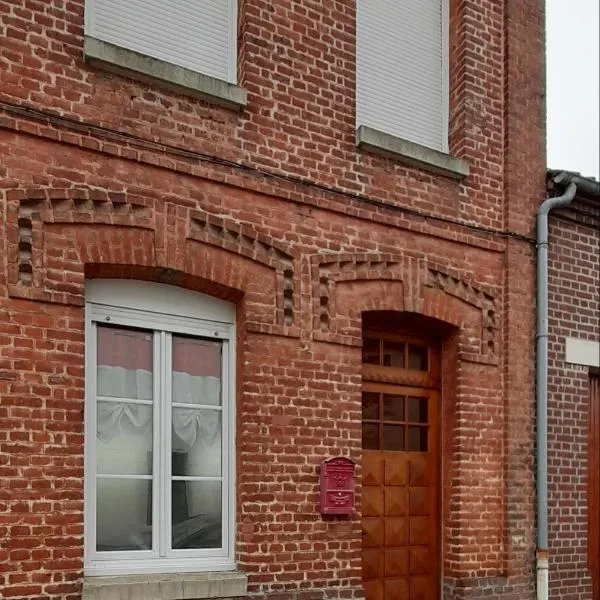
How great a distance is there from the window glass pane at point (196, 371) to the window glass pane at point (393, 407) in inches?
76.6

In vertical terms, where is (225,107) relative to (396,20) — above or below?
below

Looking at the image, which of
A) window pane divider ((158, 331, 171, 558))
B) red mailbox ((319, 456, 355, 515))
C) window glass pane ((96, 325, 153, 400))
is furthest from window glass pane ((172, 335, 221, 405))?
red mailbox ((319, 456, 355, 515))

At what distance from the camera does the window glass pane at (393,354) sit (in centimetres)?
933

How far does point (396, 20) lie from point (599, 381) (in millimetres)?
4503

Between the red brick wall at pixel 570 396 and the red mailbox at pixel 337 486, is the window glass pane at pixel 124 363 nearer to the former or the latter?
the red mailbox at pixel 337 486

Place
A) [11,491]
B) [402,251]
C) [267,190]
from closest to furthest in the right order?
[11,491]
[267,190]
[402,251]

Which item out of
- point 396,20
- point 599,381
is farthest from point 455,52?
point 599,381

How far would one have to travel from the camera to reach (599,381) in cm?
1093

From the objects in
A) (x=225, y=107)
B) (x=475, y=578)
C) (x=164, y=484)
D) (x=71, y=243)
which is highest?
(x=225, y=107)

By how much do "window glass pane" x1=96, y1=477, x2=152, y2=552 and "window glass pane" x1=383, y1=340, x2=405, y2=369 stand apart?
2.81 meters

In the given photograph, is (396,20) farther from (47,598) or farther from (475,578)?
(47,598)

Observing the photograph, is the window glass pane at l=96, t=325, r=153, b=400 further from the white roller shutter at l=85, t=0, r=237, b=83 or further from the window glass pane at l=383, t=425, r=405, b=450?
the window glass pane at l=383, t=425, r=405, b=450

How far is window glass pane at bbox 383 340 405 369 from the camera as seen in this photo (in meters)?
9.33

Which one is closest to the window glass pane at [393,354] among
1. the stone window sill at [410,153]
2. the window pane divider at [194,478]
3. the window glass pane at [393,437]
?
the window glass pane at [393,437]
